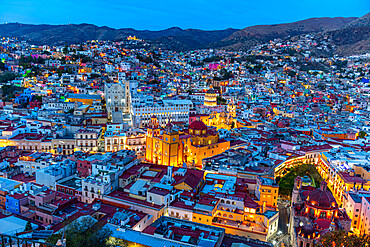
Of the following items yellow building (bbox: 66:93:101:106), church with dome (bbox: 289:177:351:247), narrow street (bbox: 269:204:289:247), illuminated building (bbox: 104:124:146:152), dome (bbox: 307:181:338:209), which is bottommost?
narrow street (bbox: 269:204:289:247)

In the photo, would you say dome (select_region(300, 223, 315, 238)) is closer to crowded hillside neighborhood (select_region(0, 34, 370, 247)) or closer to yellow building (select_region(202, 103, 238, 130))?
crowded hillside neighborhood (select_region(0, 34, 370, 247))

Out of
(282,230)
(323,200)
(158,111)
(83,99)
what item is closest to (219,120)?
(158,111)

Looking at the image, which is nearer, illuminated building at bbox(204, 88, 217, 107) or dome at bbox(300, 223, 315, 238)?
dome at bbox(300, 223, 315, 238)

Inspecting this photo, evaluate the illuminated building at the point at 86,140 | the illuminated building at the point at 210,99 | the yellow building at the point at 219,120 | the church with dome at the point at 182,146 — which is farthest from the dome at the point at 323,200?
the illuminated building at the point at 210,99

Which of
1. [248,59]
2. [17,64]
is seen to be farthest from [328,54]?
[17,64]

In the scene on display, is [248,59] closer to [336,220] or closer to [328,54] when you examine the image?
[328,54]

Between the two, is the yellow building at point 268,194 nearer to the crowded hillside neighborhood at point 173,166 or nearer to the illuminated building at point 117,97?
the crowded hillside neighborhood at point 173,166

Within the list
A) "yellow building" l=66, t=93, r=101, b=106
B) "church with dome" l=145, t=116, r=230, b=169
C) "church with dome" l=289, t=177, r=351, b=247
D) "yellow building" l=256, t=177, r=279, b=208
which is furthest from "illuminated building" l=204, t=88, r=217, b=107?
"church with dome" l=289, t=177, r=351, b=247
